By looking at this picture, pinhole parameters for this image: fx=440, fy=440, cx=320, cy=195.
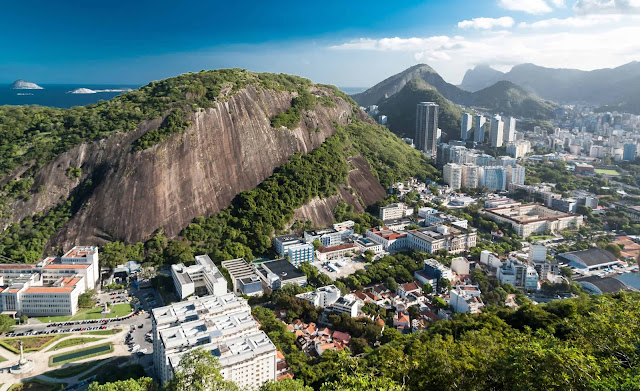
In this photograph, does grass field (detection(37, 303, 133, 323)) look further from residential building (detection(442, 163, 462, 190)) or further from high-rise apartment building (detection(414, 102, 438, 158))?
high-rise apartment building (detection(414, 102, 438, 158))

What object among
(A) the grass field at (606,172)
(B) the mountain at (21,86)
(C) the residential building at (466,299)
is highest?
(B) the mountain at (21,86)

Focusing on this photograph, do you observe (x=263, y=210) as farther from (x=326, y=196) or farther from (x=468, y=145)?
(x=468, y=145)

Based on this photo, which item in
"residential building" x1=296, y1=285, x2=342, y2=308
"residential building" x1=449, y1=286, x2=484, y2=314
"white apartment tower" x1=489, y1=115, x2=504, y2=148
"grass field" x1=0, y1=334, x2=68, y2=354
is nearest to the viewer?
"grass field" x1=0, y1=334, x2=68, y2=354

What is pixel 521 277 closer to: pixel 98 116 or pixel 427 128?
pixel 98 116

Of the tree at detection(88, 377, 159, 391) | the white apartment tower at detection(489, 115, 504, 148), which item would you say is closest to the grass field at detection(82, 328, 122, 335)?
the tree at detection(88, 377, 159, 391)

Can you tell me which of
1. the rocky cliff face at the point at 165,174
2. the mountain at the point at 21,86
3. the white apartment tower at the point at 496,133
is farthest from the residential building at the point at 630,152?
the mountain at the point at 21,86

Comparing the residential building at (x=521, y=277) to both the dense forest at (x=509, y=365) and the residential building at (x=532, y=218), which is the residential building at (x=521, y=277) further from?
the residential building at (x=532, y=218)

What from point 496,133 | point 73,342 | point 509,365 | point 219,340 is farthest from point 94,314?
point 496,133

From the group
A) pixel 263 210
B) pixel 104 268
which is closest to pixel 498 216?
pixel 263 210
